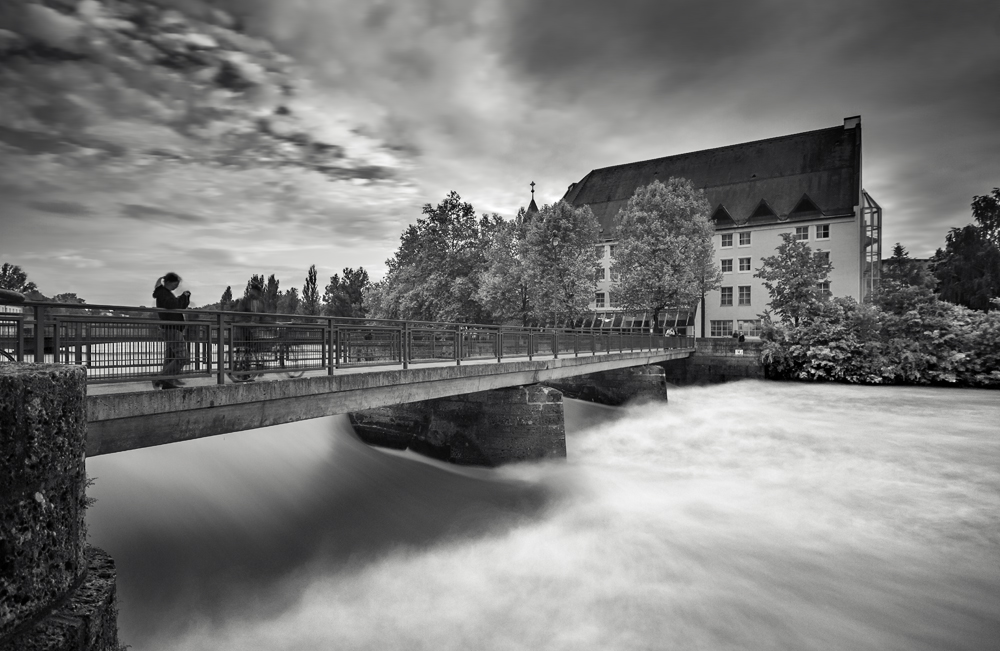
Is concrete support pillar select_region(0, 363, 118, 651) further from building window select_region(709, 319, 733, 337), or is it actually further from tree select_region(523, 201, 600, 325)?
building window select_region(709, 319, 733, 337)

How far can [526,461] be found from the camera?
13406 millimetres

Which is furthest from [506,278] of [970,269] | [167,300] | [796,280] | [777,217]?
[970,269]

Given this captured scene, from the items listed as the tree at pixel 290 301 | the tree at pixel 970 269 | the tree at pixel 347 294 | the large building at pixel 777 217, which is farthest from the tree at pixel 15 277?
the tree at pixel 970 269

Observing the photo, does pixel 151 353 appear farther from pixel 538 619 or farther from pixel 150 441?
pixel 538 619

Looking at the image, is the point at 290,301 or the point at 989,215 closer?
the point at 989,215

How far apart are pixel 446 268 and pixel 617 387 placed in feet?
52.4

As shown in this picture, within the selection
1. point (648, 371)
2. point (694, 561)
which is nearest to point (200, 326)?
point (694, 561)

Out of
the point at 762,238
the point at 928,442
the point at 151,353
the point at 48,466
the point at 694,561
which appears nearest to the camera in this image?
the point at 48,466

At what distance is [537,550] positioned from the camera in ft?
32.2

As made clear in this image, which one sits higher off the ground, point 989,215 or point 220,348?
point 989,215

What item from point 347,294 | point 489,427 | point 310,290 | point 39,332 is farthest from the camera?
point 310,290

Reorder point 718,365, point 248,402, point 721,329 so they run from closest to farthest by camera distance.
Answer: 1. point 248,402
2. point 718,365
3. point 721,329

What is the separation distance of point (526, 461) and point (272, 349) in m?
6.62

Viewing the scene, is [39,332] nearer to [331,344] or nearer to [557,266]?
[331,344]
